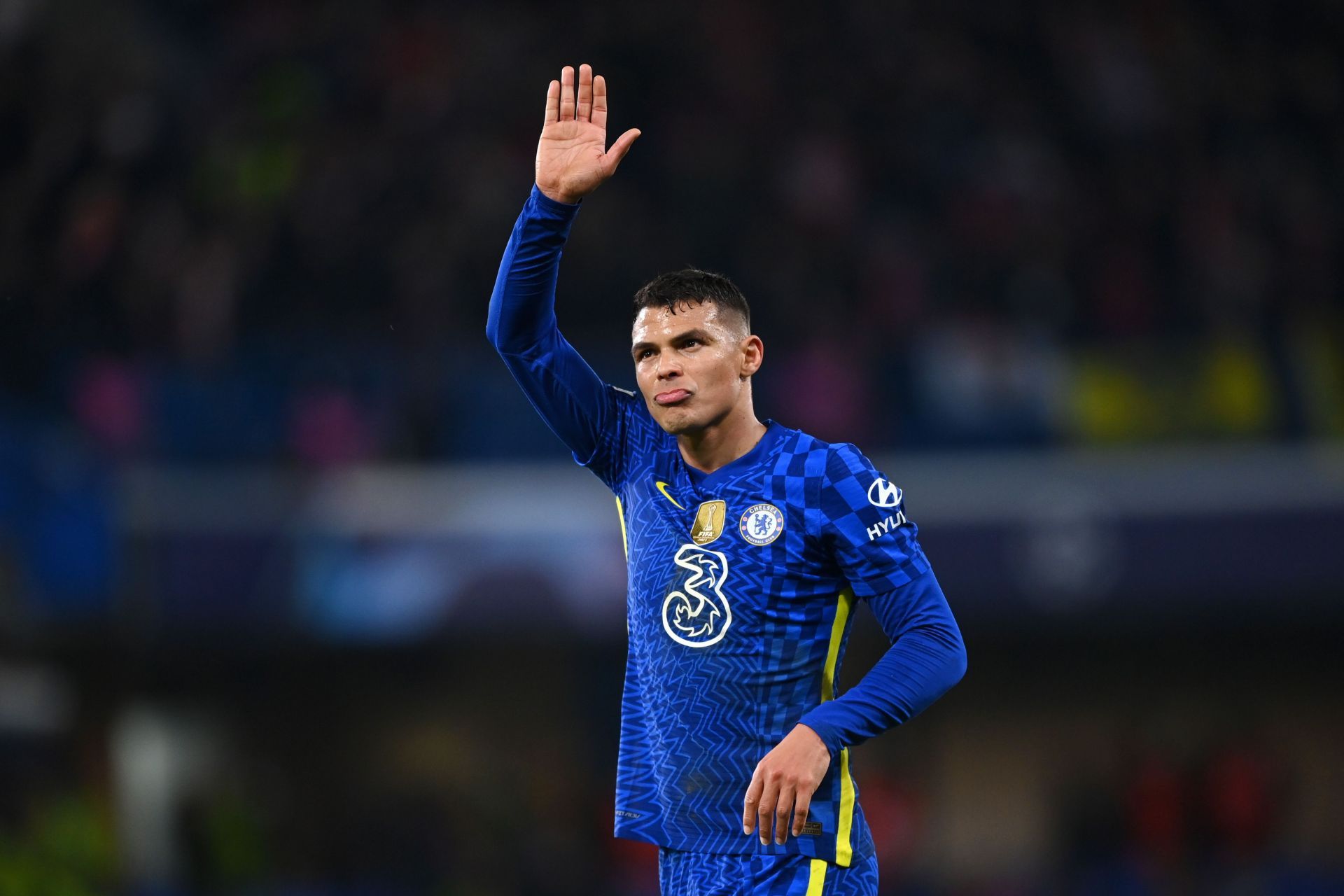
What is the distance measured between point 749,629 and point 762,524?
0.25 meters

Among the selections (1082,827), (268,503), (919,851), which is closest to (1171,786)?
(1082,827)

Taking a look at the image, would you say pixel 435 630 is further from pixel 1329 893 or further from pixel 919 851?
pixel 1329 893

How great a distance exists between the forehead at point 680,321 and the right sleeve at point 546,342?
0.22m

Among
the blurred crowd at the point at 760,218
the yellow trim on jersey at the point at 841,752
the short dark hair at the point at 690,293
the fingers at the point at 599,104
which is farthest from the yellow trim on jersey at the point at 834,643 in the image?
the blurred crowd at the point at 760,218

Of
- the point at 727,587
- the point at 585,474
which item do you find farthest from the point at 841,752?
the point at 585,474

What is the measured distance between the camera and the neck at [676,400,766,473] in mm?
4332

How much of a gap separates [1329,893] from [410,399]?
7390 millimetres

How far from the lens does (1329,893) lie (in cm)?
1228

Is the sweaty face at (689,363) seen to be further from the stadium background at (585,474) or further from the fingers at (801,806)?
the stadium background at (585,474)

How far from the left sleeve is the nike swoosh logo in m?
0.38

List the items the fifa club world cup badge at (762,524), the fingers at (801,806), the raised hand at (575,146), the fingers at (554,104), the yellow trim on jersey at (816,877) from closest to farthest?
the fingers at (801,806) → the yellow trim on jersey at (816,877) → the fifa club world cup badge at (762,524) → the raised hand at (575,146) → the fingers at (554,104)

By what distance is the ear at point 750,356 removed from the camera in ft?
14.3

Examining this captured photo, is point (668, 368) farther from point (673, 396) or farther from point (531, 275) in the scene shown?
point (531, 275)

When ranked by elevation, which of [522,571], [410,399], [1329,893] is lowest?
[1329,893]
